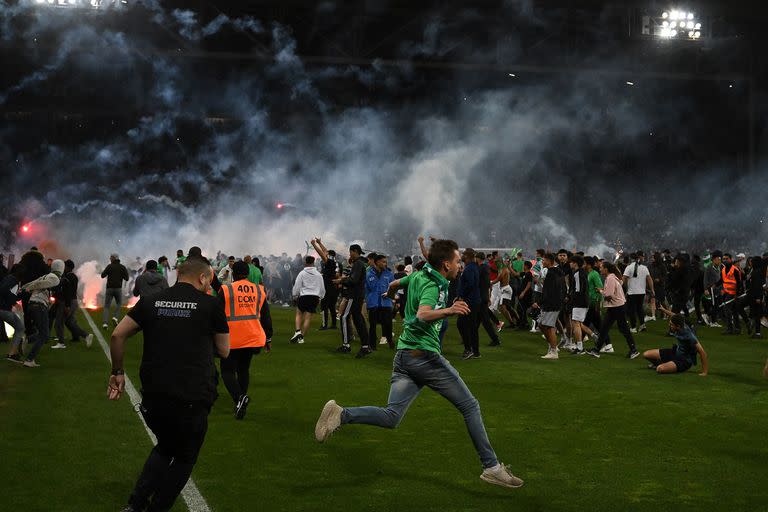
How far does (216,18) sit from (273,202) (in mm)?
31048

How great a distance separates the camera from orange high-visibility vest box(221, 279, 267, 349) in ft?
30.7

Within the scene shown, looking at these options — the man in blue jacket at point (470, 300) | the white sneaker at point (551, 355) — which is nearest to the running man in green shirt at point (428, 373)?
the man in blue jacket at point (470, 300)

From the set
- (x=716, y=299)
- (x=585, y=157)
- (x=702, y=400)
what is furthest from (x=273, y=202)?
(x=702, y=400)

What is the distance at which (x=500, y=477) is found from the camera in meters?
6.53

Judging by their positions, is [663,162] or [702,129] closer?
[702,129]

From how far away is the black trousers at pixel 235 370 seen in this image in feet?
31.0

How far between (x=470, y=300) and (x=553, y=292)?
4.41ft

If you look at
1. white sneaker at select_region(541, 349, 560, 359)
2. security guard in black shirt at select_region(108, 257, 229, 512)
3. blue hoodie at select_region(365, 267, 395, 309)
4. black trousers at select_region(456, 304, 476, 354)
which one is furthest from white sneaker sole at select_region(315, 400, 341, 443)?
blue hoodie at select_region(365, 267, 395, 309)

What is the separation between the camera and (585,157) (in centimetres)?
4406

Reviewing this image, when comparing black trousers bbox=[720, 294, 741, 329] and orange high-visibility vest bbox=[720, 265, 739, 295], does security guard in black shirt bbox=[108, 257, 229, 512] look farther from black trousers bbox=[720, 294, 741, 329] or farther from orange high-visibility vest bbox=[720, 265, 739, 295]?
orange high-visibility vest bbox=[720, 265, 739, 295]

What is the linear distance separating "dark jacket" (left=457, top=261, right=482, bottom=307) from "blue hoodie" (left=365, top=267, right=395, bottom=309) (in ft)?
5.58

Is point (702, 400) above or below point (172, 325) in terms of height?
below

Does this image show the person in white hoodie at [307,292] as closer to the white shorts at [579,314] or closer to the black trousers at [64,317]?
the black trousers at [64,317]

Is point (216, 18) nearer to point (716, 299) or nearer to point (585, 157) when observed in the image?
point (716, 299)
